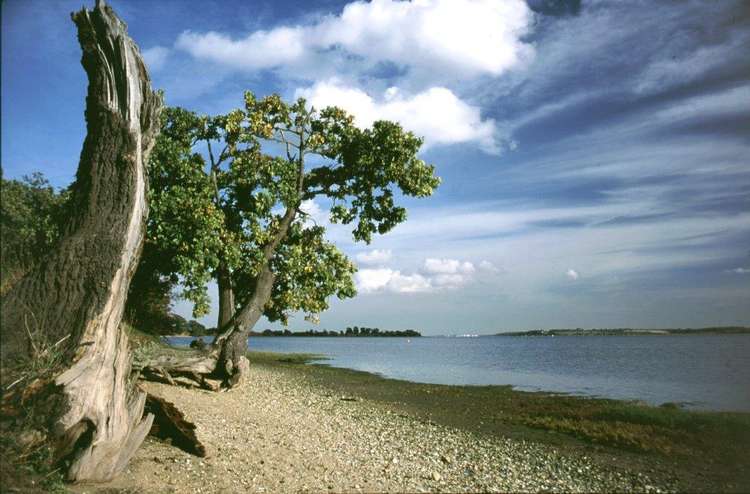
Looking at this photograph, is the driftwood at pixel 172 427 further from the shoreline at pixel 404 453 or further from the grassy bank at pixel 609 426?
the grassy bank at pixel 609 426

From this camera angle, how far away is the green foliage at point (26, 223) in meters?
15.4

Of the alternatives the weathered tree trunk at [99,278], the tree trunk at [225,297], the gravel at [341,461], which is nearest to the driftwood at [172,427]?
the gravel at [341,461]

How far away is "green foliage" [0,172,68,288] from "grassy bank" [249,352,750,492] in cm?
1417

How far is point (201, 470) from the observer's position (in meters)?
8.58

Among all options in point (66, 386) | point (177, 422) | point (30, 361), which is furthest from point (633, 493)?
point (30, 361)

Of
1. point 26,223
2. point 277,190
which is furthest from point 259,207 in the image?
point 26,223

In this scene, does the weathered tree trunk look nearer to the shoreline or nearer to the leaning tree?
the shoreline

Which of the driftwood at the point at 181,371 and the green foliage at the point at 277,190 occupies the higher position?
the green foliage at the point at 277,190

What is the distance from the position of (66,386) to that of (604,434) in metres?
14.9

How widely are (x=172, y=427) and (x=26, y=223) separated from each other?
1686 centimetres

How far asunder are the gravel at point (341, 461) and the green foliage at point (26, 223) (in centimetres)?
603

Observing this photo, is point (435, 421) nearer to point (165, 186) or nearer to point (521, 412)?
point (521, 412)

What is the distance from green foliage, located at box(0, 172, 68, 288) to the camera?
50.7 feet

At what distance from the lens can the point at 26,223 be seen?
68.7 feet
